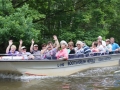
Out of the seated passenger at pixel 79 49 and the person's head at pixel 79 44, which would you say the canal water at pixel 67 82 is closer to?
the seated passenger at pixel 79 49

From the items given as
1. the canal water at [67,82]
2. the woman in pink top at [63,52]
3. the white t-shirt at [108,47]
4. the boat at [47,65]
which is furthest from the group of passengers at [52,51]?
the canal water at [67,82]

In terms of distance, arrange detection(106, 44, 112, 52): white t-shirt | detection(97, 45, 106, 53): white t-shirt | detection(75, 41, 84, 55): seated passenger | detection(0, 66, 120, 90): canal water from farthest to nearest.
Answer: detection(106, 44, 112, 52): white t-shirt < detection(97, 45, 106, 53): white t-shirt < detection(75, 41, 84, 55): seated passenger < detection(0, 66, 120, 90): canal water

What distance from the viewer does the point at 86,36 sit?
19891mm

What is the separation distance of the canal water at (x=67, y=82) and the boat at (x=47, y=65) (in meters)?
0.28

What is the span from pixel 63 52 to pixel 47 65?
87 centimetres

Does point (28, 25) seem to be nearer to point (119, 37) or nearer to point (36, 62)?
point (36, 62)

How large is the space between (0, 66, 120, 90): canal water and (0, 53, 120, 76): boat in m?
0.28

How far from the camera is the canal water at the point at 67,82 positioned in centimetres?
978

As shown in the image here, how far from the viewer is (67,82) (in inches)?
430

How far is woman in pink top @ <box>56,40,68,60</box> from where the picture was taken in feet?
38.8

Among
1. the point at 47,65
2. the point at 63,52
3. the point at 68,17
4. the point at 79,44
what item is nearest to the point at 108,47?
the point at 79,44

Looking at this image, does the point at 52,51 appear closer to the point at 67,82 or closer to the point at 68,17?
the point at 67,82

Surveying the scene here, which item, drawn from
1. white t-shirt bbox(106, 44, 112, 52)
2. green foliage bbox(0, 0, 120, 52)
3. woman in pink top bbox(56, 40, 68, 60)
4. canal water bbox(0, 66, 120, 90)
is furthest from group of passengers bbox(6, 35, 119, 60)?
green foliage bbox(0, 0, 120, 52)

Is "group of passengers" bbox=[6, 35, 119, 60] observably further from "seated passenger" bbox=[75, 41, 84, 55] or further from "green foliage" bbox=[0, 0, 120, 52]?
"green foliage" bbox=[0, 0, 120, 52]
